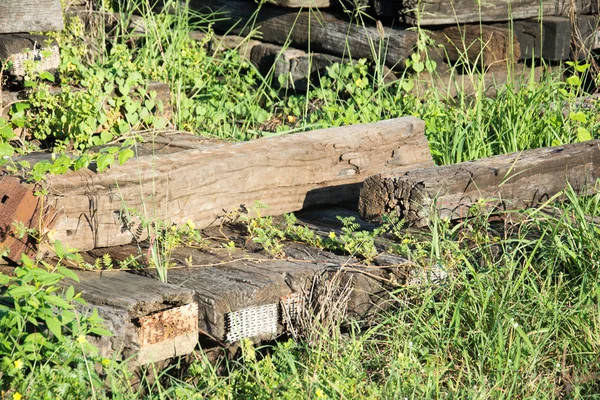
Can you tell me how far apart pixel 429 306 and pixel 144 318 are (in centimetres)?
104

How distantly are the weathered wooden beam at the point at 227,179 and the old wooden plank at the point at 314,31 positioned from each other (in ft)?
4.30

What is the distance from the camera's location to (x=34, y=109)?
452cm

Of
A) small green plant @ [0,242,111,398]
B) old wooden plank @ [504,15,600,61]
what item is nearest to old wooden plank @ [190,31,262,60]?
old wooden plank @ [504,15,600,61]

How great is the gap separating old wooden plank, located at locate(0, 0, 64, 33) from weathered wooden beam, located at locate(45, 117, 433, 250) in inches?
44.8

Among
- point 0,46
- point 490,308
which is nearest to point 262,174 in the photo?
point 490,308

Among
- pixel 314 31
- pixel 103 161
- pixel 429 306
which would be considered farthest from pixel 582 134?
pixel 103 161

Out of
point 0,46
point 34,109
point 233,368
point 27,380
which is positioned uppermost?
point 0,46

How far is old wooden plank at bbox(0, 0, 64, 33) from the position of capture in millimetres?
4652

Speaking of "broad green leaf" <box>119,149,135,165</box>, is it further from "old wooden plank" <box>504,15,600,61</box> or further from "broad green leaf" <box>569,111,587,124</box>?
"old wooden plank" <box>504,15,600,61</box>

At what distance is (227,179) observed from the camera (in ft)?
11.9

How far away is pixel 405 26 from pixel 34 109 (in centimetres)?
245

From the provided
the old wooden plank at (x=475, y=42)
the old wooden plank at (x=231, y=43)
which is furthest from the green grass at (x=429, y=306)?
the old wooden plank at (x=231, y=43)

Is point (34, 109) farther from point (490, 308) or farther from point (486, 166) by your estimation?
point (490, 308)

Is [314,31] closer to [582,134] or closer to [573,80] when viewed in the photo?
[573,80]
